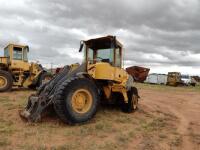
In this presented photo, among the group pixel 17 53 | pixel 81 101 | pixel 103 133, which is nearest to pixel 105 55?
pixel 81 101

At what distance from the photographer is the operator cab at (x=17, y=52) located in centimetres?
1677

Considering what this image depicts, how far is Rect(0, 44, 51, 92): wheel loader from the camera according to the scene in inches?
660

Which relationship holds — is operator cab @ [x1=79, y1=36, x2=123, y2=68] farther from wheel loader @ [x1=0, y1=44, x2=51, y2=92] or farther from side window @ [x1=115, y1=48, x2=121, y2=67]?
wheel loader @ [x1=0, y1=44, x2=51, y2=92]

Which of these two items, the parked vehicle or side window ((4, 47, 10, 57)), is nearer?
side window ((4, 47, 10, 57))

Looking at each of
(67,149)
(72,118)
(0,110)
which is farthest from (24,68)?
(67,149)

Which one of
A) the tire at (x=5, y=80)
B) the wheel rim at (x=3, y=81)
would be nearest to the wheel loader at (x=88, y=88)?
the tire at (x=5, y=80)

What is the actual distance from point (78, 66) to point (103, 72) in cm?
76

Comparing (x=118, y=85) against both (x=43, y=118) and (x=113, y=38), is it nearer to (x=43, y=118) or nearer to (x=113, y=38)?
(x=113, y=38)

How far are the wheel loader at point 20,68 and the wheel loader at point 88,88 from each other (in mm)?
7430

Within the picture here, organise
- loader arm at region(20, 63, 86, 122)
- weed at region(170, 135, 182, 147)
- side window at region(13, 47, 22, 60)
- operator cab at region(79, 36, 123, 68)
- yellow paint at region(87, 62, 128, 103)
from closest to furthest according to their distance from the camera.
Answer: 1. weed at region(170, 135, 182, 147)
2. loader arm at region(20, 63, 86, 122)
3. yellow paint at region(87, 62, 128, 103)
4. operator cab at region(79, 36, 123, 68)
5. side window at region(13, 47, 22, 60)

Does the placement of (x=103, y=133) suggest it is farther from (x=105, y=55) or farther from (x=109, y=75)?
(x=105, y=55)

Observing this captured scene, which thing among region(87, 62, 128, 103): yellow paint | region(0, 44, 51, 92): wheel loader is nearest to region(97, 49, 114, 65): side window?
region(87, 62, 128, 103): yellow paint

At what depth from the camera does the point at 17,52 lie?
17.0 meters

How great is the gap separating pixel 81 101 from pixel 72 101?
0.43m
